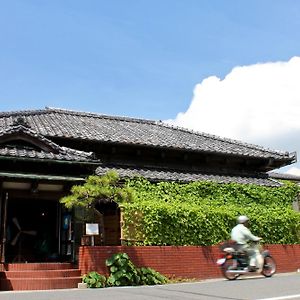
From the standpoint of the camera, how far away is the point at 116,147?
20.2m

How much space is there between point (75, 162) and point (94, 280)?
399 cm

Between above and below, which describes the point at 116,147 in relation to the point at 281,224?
above

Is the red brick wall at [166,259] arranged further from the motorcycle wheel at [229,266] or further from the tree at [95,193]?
the motorcycle wheel at [229,266]

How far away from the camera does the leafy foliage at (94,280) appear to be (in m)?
13.0

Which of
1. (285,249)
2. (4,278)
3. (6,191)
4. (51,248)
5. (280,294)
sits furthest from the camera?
(285,249)

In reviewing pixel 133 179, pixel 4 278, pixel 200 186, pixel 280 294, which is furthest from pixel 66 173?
pixel 280 294

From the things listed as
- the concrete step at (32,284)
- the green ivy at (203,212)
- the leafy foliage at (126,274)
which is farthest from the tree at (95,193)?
the concrete step at (32,284)

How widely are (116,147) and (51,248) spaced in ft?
17.4

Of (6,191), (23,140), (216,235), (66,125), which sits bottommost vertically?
(216,235)

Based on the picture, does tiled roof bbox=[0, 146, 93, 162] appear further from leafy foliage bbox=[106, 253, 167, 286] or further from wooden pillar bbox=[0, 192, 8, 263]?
leafy foliage bbox=[106, 253, 167, 286]

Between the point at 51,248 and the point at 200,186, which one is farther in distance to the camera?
the point at 200,186

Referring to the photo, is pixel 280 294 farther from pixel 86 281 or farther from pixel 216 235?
pixel 216 235

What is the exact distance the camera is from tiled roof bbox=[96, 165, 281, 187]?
1892cm

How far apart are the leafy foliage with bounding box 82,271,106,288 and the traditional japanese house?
2457 millimetres
